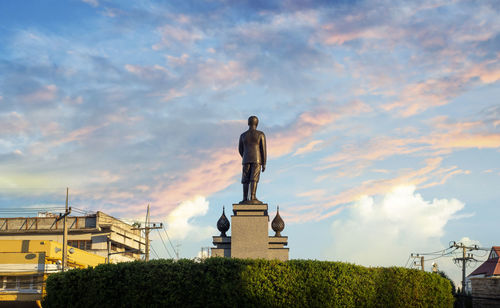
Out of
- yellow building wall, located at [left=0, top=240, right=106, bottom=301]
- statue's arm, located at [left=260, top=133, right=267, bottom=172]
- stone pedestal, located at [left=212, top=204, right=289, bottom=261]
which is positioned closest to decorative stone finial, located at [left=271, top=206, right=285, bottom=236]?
stone pedestal, located at [left=212, top=204, right=289, bottom=261]

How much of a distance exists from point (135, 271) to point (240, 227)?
4596 millimetres

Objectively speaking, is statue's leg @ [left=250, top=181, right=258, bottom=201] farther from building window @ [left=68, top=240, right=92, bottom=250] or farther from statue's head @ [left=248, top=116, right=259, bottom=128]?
building window @ [left=68, top=240, right=92, bottom=250]

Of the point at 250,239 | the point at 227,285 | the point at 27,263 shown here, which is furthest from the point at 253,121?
the point at 27,263

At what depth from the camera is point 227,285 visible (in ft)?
56.9

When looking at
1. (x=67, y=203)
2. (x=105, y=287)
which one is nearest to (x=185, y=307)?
(x=105, y=287)

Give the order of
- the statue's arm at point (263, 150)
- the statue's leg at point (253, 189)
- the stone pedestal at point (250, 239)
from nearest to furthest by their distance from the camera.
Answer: the stone pedestal at point (250, 239)
the statue's leg at point (253, 189)
the statue's arm at point (263, 150)

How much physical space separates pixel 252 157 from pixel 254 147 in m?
0.42

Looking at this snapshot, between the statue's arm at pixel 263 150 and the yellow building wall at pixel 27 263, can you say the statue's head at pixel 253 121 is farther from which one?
the yellow building wall at pixel 27 263

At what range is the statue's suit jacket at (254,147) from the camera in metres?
22.1

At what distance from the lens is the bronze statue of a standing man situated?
22.0 meters

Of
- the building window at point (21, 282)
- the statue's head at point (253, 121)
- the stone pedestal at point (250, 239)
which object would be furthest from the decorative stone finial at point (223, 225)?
the building window at point (21, 282)

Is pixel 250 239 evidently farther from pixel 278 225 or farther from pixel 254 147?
pixel 254 147

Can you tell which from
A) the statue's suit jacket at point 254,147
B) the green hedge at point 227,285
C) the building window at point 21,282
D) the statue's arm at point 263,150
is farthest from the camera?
the building window at point 21,282

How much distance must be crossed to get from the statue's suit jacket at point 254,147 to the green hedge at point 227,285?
5.40 m
